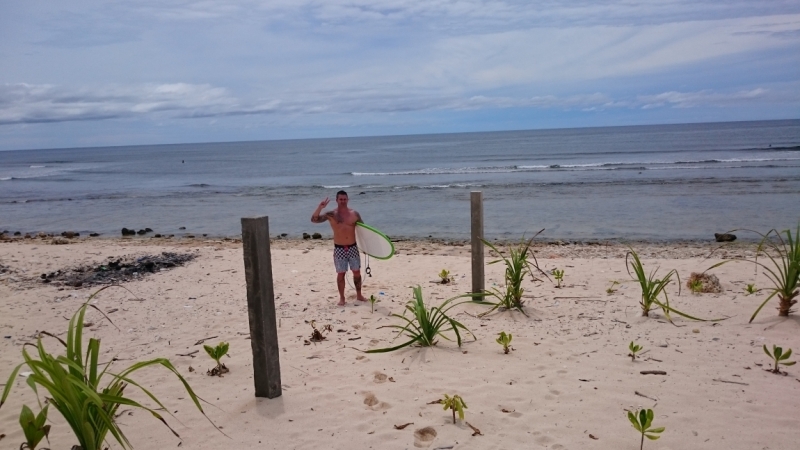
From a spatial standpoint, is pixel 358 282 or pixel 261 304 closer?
pixel 261 304

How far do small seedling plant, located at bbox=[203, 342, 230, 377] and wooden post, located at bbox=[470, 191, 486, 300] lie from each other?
2.86 meters

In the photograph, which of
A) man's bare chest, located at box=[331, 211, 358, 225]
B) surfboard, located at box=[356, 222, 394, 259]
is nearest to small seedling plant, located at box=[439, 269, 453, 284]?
surfboard, located at box=[356, 222, 394, 259]

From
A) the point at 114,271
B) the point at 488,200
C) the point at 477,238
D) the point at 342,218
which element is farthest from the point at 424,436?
the point at 488,200

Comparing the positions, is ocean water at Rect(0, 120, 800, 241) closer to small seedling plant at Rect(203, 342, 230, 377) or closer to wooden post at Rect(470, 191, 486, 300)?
wooden post at Rect(470, 191, 486, 300)

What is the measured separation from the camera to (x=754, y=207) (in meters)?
15.0

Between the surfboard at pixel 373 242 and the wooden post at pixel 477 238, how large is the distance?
92cm

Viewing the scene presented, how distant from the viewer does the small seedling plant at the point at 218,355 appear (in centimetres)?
421

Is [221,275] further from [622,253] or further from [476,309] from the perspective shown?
[622,253]

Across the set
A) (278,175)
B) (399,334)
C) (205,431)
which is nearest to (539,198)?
(399,334)

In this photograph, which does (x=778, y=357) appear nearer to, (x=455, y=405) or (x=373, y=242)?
(x=455, y=405)

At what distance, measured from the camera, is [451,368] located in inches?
169

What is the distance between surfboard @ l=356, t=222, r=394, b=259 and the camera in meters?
6.23

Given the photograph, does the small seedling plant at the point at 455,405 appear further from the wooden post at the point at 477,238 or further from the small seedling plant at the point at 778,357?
the wooden post at the point at 477,238

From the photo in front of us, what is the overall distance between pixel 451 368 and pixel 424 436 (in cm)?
103
